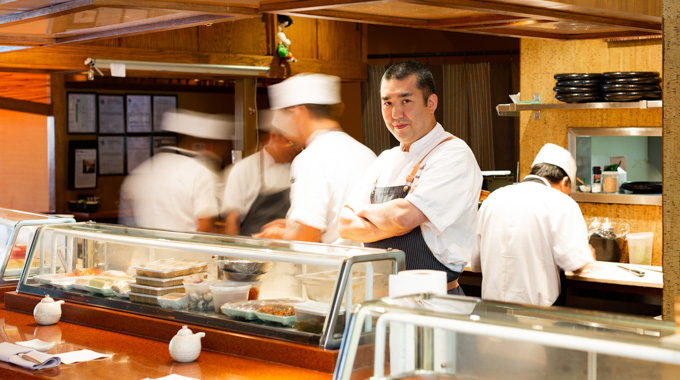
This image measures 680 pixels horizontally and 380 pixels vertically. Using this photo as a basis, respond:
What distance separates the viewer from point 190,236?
118 inches

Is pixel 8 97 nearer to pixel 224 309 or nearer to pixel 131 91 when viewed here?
pixel 131 91

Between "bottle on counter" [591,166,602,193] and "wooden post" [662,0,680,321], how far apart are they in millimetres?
3394

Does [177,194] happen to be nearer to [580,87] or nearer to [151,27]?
[151,27]

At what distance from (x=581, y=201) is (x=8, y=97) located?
490cm

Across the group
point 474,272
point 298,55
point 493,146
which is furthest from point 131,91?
point 474,272

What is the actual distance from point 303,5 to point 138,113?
567cm

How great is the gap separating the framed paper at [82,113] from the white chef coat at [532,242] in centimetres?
495

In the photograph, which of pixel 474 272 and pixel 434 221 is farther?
pixel 474 272

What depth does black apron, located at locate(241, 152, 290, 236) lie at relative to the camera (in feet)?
14.7

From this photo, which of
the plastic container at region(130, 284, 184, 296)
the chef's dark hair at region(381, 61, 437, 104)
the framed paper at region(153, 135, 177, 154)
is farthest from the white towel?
the framed paper at region(153, 135, 177, 154)

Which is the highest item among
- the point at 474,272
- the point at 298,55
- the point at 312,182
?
the point at 298,55

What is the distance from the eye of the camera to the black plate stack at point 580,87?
4961 millimetres

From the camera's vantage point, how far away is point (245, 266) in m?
2.82

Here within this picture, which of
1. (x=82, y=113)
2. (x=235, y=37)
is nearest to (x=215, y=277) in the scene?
(x=235, y=37)
